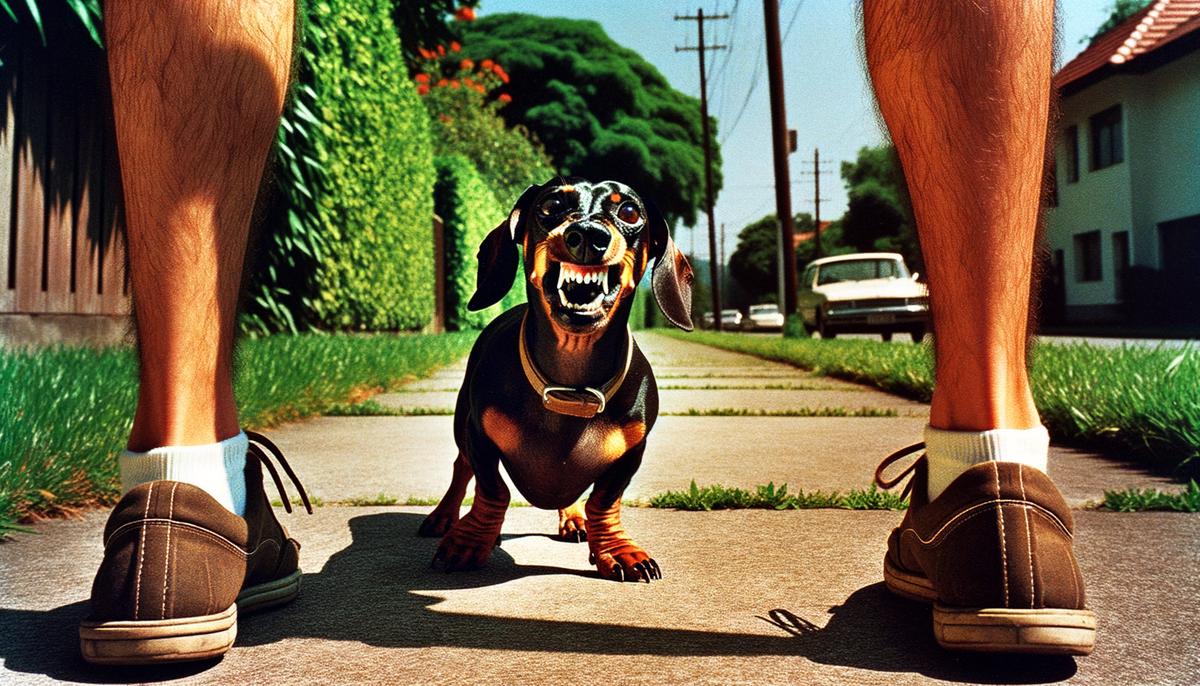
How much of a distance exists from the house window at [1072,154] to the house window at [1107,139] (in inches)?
25.2

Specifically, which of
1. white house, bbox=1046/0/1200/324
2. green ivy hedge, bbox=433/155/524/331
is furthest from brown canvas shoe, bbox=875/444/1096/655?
white house, bbox=1046/0/1200/324

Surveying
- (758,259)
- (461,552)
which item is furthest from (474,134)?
(758,259)

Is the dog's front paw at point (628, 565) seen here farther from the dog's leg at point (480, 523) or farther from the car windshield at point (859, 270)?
the car windshield at point (859, 270)

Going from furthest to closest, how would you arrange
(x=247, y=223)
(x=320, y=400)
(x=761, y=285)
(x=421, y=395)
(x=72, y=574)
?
1. (x=761, y=285)
2. (x=421, y=395)
3. (x=320, y=400)
4. (x=72, y=574)
5. (x=247, y=223)

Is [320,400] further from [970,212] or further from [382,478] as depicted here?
[970,212]

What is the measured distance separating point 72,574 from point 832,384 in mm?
4761

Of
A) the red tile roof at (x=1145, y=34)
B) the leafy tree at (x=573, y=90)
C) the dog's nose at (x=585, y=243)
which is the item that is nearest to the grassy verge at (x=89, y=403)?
the dog's nose at (x=585, y=243)

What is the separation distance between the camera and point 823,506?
2029mm

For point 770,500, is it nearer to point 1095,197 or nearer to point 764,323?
point 1095,197

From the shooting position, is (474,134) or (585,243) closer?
(585,243)

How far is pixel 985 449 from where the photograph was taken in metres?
1.20

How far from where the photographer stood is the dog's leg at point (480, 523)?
1.59m

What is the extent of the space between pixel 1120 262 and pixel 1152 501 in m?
18.3

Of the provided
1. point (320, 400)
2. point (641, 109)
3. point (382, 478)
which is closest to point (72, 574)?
point (382, 478)
